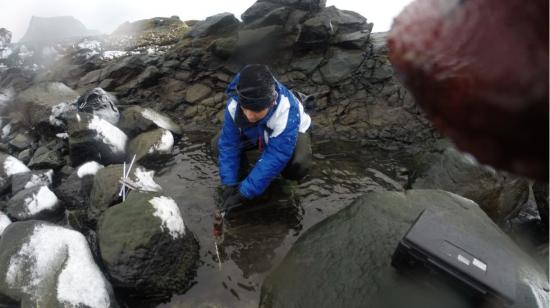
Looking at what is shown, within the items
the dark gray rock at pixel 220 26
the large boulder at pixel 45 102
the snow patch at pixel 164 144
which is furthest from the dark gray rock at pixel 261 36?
the large boulder at pixel 45 102

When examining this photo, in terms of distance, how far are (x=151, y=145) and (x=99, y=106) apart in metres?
1.90

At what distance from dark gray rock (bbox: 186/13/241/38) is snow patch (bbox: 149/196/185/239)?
7448mm

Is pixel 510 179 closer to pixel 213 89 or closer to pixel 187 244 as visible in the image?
pixel 187 244

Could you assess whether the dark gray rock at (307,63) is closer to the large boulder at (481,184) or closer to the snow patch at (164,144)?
the snow patch at (164,144)

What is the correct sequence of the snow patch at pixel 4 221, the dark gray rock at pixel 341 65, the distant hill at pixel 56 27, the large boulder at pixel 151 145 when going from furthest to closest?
1. the distant hill at pixel 56 27
2. the dark gray rock at pixel 341 65
3. the large boulder at pixel 151 145
4. the snow patch at pixel 4 221

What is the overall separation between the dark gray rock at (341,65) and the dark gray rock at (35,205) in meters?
6.90

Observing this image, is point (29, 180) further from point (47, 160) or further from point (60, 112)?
point (60, 112)

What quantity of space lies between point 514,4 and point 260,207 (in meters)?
5.24

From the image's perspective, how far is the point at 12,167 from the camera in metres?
6.52

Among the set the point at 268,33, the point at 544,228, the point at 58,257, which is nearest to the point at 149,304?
the point at 58,257

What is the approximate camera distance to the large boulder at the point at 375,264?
3.28m

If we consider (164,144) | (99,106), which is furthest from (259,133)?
(99,106)

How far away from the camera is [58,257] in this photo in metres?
4.07

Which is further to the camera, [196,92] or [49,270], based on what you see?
[196,92]
